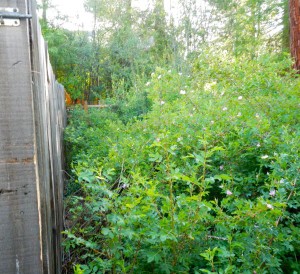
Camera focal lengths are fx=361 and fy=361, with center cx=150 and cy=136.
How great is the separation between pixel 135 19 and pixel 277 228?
1914cm

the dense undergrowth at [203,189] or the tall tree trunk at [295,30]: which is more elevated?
the tall tree trunk at [295,30]

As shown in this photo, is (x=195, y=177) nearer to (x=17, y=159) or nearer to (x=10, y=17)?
(x=17, y=159)

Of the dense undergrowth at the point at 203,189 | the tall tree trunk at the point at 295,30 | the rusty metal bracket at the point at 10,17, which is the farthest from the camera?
the tall tree trunk at the point at 295,30

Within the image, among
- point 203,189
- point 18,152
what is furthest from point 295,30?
point 18,152

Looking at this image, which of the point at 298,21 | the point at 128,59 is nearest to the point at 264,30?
the point at 128,59

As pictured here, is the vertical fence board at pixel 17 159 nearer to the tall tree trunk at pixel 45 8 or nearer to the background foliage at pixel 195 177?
the background foliage at pixel 195 177

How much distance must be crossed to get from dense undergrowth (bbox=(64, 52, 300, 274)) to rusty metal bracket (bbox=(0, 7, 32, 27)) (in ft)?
2.50

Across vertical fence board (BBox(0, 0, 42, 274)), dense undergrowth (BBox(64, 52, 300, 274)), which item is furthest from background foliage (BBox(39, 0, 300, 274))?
vertical fence board (BBox(0, 0, 42, 274))

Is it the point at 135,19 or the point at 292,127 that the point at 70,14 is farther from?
the point at 292,127

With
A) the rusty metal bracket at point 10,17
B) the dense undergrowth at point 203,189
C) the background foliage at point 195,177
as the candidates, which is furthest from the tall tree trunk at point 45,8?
the rusty metal bracket at point 10,17

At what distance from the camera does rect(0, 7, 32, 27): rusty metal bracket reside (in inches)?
59.1

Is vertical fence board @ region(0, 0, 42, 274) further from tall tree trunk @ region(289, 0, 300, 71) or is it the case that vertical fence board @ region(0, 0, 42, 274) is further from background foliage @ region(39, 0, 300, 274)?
tall tree trunk @ region(289, 0, 300, 71)

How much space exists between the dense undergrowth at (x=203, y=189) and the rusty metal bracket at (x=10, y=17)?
762 mm

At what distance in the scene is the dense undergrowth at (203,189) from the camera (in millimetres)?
1639
